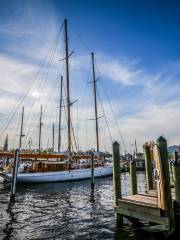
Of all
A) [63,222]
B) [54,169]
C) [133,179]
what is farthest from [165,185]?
[54,169]

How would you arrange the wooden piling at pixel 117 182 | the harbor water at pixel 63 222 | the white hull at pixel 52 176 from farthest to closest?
the white hull at pixel 52 176
the wooden piling at pixel 117 182
the harbor water at pixel 63 222

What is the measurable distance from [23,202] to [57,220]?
617 centimetres

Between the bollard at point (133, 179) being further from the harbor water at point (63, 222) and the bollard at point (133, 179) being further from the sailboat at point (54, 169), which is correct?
the sailboat at point (54, 169)

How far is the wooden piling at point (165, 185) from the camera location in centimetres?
725

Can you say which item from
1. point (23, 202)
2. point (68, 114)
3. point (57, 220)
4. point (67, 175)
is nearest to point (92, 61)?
point (68, 114)

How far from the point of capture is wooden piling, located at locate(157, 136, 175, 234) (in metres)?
7.25

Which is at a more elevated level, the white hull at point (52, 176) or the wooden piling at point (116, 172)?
the wooden piling at point (116, 172)

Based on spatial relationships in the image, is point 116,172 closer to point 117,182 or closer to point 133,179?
point 117,182

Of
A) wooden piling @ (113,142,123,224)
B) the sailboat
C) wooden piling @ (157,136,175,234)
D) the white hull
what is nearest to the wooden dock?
wooden piling @ (157,136,175,234)

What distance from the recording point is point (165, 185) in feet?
24.1

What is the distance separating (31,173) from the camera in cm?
2684

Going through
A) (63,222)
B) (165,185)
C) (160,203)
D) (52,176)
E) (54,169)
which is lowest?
(63,222)

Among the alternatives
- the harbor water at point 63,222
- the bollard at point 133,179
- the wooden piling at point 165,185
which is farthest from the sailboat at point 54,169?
the wooden piling at point 165,185

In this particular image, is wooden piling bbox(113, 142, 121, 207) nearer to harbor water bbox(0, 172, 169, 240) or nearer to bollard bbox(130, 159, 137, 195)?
harbor water bbox(0, 172, 169, 240)
